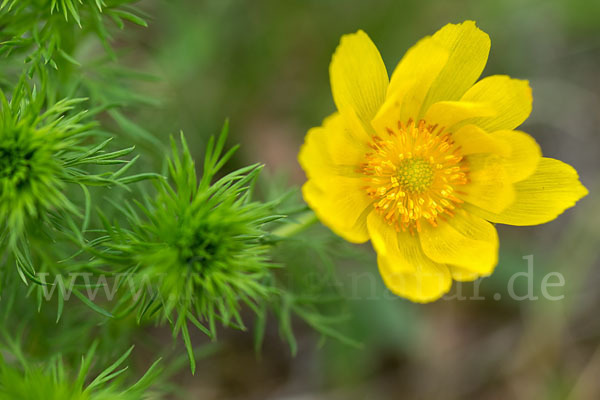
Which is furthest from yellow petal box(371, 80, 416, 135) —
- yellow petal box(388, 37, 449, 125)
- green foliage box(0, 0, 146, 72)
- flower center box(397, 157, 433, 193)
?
green foliage box(0, 0, 146, 72)

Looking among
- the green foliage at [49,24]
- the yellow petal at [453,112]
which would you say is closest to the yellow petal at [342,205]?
the yellow petal at [453,112]

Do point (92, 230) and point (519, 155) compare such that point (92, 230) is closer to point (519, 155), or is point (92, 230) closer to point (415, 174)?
point (415, 174)

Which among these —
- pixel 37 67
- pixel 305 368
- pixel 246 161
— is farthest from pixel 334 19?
pixel 37 67

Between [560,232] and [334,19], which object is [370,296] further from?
[334,19]

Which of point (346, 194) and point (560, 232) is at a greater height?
point (560, 232)

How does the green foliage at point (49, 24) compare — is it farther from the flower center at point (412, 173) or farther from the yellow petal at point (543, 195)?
the yellow petal at point (543, 195)

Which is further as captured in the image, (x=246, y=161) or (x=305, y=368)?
(x=246, y=161)

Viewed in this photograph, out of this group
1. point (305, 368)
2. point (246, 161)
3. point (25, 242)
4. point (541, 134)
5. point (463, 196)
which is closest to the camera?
point (25, 242)
